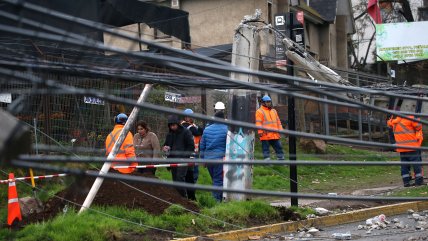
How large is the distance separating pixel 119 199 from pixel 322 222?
11.1 feet

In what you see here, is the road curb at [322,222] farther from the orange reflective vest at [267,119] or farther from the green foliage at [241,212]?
the orange reflective vest at [267,119]

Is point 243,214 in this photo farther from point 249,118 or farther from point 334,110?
point 334,110

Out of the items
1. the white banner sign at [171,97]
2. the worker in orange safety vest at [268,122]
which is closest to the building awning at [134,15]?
the white banner sign at [171,97]

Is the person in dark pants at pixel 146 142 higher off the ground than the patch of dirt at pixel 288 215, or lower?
higher

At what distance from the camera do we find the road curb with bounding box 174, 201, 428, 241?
11.8 metres

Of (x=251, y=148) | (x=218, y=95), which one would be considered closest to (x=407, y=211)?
(x=251, y=148)

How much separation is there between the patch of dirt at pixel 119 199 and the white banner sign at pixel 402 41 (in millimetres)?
24295

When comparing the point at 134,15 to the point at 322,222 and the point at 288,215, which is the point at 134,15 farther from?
the point at 322,222

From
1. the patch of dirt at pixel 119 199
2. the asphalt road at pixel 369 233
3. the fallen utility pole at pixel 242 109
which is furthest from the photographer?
the fallen utility pole at pixel 242 109

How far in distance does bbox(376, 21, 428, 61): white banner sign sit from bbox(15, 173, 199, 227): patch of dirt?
2430cm

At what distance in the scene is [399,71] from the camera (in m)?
42.0

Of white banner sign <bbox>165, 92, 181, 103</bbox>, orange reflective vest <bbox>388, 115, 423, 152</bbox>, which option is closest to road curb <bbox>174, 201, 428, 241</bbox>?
orange reflective vest <bbox>388, 115, 423, 152</bbox>

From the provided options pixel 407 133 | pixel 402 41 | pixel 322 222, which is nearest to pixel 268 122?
pixel 407 133

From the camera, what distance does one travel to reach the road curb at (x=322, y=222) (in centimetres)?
1177
